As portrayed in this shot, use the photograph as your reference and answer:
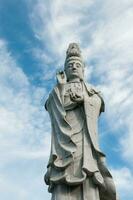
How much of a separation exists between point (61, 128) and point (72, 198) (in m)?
1.93

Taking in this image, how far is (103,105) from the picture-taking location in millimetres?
13547

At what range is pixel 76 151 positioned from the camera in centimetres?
1218

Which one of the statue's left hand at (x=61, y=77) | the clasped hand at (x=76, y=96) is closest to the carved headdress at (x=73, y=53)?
the statue's left hand at (x=61, y=77)

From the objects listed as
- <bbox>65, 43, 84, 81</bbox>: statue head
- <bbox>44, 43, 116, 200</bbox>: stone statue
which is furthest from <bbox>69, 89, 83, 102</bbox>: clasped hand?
<bbox>65, 43, 84, 81</bbox>: statue head

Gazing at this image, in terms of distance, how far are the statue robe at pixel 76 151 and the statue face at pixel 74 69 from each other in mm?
414

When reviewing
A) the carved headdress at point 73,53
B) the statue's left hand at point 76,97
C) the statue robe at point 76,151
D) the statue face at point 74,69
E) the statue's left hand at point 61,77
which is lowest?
the statue robe at point 76,151

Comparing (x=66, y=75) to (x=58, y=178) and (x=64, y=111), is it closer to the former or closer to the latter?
(x=64, y=111)

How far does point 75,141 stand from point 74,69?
228 centimetres

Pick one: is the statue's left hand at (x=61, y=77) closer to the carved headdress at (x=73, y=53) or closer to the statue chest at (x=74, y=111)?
the statue chest at (x=74, y=111)

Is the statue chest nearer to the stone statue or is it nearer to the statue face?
the stone statue

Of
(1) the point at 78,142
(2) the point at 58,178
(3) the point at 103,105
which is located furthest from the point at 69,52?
(2) the point at 58,178

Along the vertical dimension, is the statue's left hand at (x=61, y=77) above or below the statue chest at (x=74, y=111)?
above

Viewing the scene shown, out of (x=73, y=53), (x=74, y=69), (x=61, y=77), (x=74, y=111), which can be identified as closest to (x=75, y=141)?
(x=74, y=111)

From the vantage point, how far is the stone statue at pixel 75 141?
38.3ft
